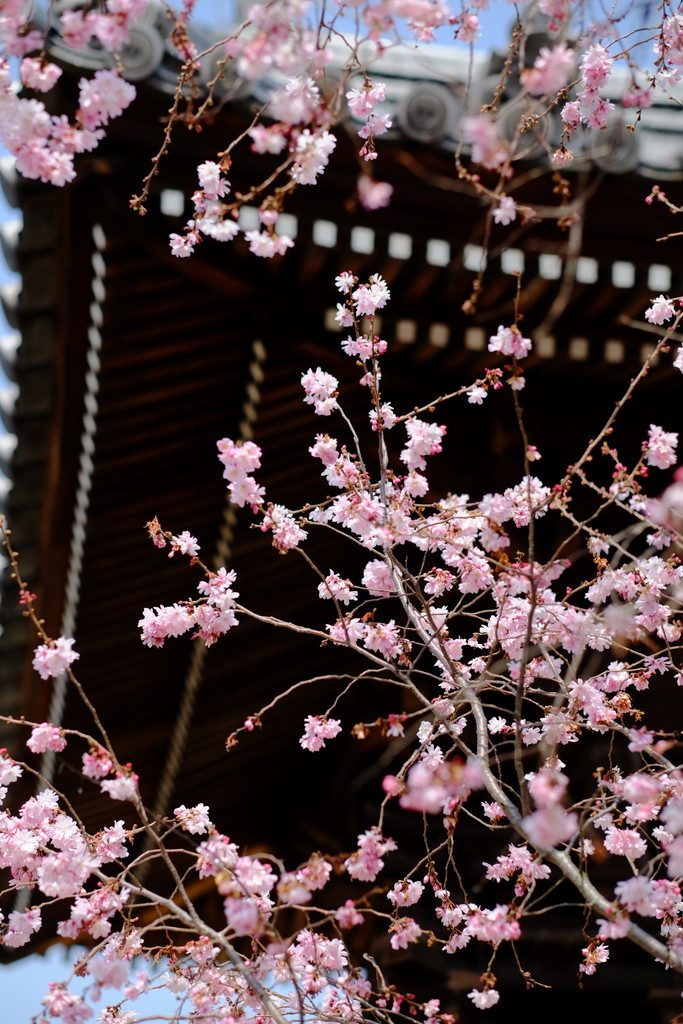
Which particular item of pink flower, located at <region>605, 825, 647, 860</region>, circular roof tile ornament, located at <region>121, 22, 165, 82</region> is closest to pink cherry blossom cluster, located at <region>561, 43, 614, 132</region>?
circular roof tile ornament, located at <region>121, 22, 165, 82</region>

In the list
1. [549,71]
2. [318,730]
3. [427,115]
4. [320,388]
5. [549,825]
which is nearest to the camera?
[549,825]

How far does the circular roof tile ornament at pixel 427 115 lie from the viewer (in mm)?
4031

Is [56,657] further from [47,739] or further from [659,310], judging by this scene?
[659,310]

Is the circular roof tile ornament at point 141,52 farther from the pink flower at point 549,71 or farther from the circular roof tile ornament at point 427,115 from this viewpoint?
the pink flower at point 549,71

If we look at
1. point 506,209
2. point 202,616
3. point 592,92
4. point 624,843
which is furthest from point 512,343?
point 624,843

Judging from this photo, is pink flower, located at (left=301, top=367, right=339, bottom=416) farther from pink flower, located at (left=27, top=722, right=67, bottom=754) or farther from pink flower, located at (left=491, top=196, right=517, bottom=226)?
pink flower, located at (left=27, top=722, right=67, bottom=754)

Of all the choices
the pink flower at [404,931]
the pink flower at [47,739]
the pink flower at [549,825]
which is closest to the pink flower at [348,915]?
the pink flower at [404,931]

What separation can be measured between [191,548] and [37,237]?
1.43m

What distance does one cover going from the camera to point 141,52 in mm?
3855

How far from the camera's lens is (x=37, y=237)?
4.11m

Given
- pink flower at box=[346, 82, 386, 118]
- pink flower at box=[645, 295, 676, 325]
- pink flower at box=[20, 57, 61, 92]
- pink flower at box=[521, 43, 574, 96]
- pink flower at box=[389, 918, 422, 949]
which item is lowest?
pink flower at box=[389, 918, 422, 949]

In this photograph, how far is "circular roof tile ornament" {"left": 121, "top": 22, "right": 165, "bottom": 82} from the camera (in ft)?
12.5

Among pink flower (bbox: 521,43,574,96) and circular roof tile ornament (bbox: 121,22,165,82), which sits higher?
circular roof tile ornament (bbox: 121,22,165,82)

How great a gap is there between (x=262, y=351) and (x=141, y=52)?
A: 119 centimetres
